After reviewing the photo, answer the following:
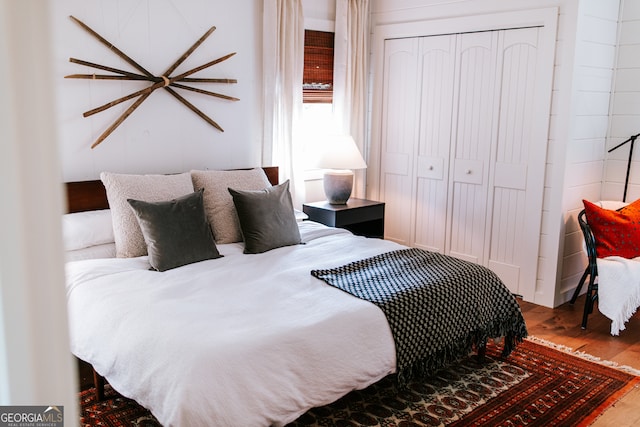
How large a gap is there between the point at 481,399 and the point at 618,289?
137 centimetres

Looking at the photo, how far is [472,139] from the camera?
459 cm

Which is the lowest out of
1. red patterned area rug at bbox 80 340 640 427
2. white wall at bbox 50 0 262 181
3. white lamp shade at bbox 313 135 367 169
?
red patterned area rug at bbox 80 340 640 427

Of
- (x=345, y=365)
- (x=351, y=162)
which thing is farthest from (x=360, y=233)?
(x=345, y=365)

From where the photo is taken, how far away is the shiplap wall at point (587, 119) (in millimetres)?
4074

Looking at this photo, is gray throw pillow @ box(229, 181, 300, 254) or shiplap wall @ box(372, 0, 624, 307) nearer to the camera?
gray throw pillow @ box(229, 181, 300, 254)

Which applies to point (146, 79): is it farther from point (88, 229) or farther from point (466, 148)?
point (466, 148)

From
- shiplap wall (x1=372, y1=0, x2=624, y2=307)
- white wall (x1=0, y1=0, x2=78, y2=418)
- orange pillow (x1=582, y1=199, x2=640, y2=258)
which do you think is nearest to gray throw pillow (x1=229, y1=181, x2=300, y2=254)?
shiplap wall (x1=372, y1=0, x2=624, y2=307)

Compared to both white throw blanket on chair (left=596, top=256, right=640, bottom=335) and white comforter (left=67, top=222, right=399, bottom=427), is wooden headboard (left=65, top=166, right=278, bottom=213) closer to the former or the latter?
white comforter (left=67, top=222, right=399, bottom=427)

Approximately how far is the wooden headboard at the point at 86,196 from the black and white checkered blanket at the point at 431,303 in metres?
1.50

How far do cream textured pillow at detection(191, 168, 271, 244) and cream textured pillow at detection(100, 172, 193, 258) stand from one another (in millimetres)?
183

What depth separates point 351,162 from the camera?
15.1ft

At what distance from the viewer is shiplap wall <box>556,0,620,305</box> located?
4.07m

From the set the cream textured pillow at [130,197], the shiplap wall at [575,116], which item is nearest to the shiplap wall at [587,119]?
the shiplap wall at [575,116]

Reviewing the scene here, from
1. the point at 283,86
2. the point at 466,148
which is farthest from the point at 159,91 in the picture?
the point at 466,148
